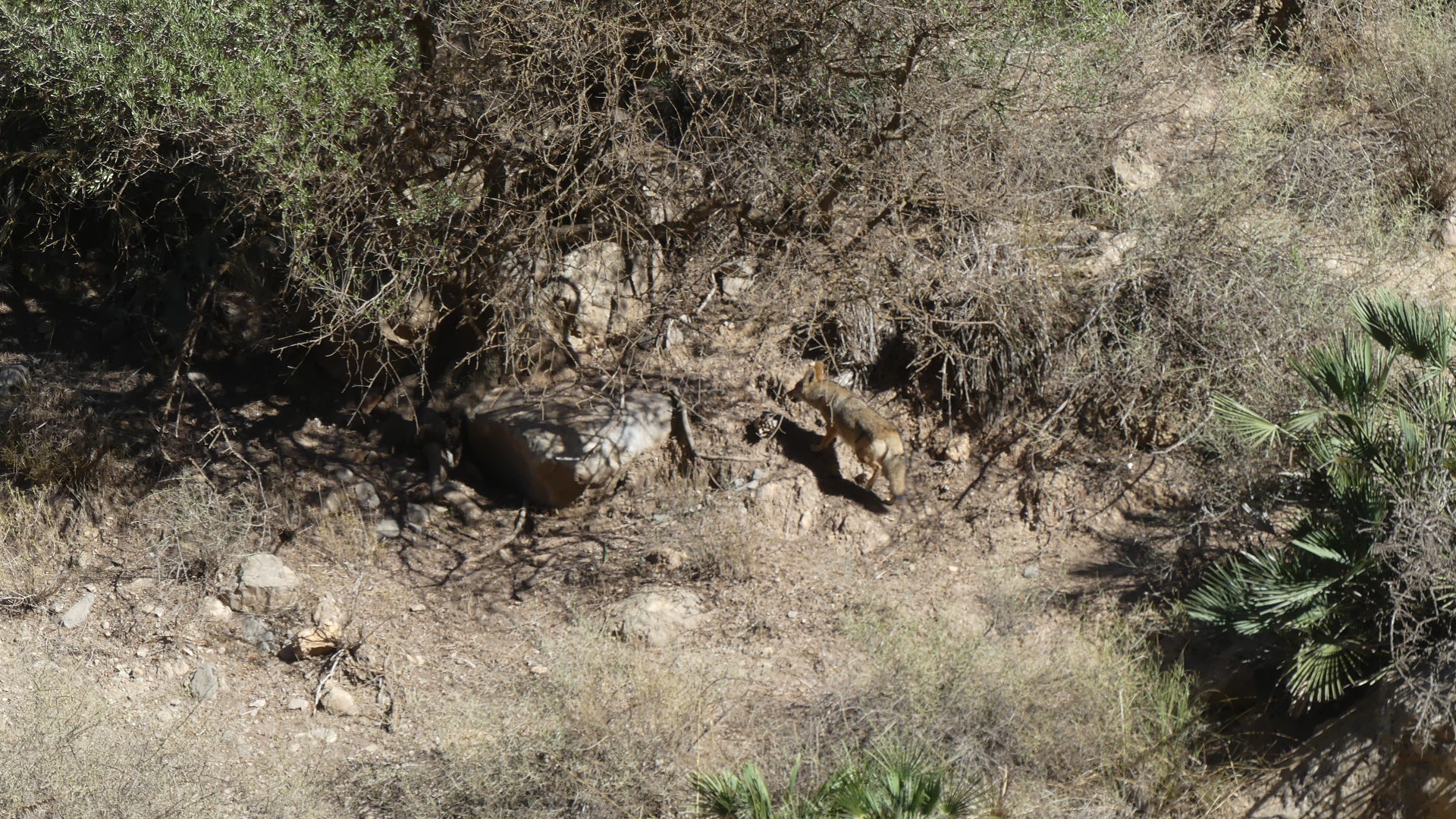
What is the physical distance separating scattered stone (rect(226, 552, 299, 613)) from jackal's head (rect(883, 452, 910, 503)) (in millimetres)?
3491

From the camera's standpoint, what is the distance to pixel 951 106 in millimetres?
6973

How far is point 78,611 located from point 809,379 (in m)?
4.42

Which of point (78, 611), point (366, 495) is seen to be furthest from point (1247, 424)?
point (78, 611)

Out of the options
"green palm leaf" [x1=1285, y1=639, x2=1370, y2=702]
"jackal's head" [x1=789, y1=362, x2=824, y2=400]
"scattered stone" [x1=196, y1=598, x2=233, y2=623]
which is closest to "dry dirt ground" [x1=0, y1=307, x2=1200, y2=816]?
"scattered stone" [x1=196, y1=598, x2=233, y2=623]

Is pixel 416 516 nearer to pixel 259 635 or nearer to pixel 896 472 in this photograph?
pixel 259 635

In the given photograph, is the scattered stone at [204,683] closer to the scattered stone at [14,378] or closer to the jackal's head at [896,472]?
the scattered stone at [14,378]

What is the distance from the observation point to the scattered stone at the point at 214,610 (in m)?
6.60

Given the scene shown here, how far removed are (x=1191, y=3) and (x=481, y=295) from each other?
661 cm

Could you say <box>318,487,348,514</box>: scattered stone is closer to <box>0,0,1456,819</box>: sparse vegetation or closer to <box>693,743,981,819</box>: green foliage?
<box>0,0,1456,819</box>: sparse vegetation

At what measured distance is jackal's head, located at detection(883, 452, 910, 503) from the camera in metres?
6.89

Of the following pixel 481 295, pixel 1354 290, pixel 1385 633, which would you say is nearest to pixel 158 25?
pixel 481 295

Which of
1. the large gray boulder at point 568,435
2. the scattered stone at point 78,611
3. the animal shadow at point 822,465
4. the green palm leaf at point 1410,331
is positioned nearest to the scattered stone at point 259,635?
the scattered stone at point 78,611

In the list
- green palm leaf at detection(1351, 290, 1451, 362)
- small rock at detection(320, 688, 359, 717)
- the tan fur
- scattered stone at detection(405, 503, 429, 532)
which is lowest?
small rock at detection(320, 688, 359, 717)

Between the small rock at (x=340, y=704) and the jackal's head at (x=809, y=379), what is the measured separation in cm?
311
